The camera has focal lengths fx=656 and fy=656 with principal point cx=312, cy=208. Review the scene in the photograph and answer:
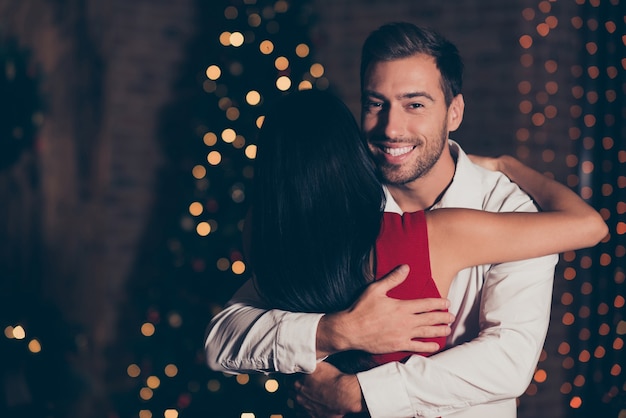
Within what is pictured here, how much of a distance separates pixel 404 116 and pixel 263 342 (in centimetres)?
80

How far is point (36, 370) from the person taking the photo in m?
2.83

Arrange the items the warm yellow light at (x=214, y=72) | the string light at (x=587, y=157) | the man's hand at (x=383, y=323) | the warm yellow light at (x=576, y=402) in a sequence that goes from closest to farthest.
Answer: the man's hand at (x=383, y=323)
the warm yellow light at (x=214, y=72)
the string light at (x=587, y=157)
the warm yellow light at (x=576, y=402)

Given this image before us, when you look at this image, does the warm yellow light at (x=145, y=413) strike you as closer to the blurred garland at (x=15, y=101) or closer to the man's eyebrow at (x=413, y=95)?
the blurred garland at (x=15, y=101)

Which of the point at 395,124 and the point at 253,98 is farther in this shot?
the point at 253,98

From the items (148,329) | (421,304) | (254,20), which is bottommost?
(148,329)

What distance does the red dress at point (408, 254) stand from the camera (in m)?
1.55

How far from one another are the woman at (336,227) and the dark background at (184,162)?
1645 millimetres

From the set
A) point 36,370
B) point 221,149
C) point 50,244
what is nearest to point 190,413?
point 36,370

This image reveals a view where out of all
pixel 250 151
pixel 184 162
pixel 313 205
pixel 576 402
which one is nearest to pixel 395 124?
pixel 313 205

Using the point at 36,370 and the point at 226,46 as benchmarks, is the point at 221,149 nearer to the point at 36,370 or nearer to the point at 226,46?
the point at 226,46

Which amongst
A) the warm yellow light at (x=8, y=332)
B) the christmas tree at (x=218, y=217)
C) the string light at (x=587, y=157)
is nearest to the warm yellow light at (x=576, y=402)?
the string light at (x=587, y=157)

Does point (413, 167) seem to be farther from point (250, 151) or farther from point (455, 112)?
point (250, 151)

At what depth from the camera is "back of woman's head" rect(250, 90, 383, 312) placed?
5.10 ft

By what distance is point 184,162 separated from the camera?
4461mm
